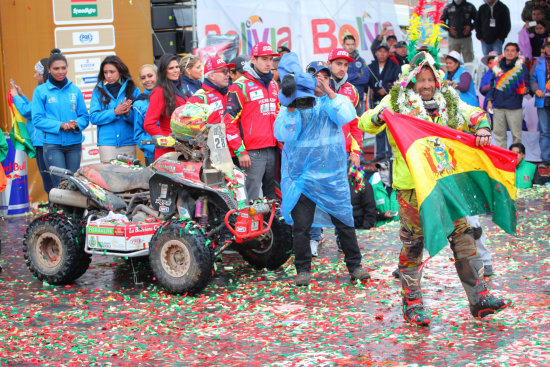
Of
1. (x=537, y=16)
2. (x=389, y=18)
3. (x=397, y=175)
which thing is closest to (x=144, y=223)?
(x=397, y=175)

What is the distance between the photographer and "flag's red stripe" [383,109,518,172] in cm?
586

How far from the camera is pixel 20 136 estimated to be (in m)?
10.9

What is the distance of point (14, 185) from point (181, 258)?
216 inches

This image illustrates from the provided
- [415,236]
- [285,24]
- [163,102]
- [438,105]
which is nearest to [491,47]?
[285,24]

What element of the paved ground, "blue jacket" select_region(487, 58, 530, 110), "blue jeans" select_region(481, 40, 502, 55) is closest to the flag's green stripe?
the paved ground

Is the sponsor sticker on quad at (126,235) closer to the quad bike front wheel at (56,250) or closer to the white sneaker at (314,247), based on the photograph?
the quad bike front wheel at (56,250)

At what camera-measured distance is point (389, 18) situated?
45.4 ft

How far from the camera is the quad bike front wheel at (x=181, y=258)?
672 cm

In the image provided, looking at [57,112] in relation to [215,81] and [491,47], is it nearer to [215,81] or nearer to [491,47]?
[215,81]

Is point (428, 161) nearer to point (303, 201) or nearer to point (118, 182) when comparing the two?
point (303, 201)

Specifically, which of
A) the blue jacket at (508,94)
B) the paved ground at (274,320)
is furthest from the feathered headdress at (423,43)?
the blue jacket at (508,94)

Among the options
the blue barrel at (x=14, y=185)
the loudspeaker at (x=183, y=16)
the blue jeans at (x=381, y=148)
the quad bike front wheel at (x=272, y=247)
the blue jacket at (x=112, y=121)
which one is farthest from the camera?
the blue jeans at (x=381, y=148)

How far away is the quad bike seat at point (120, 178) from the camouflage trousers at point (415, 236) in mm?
2772

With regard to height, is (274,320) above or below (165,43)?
below
